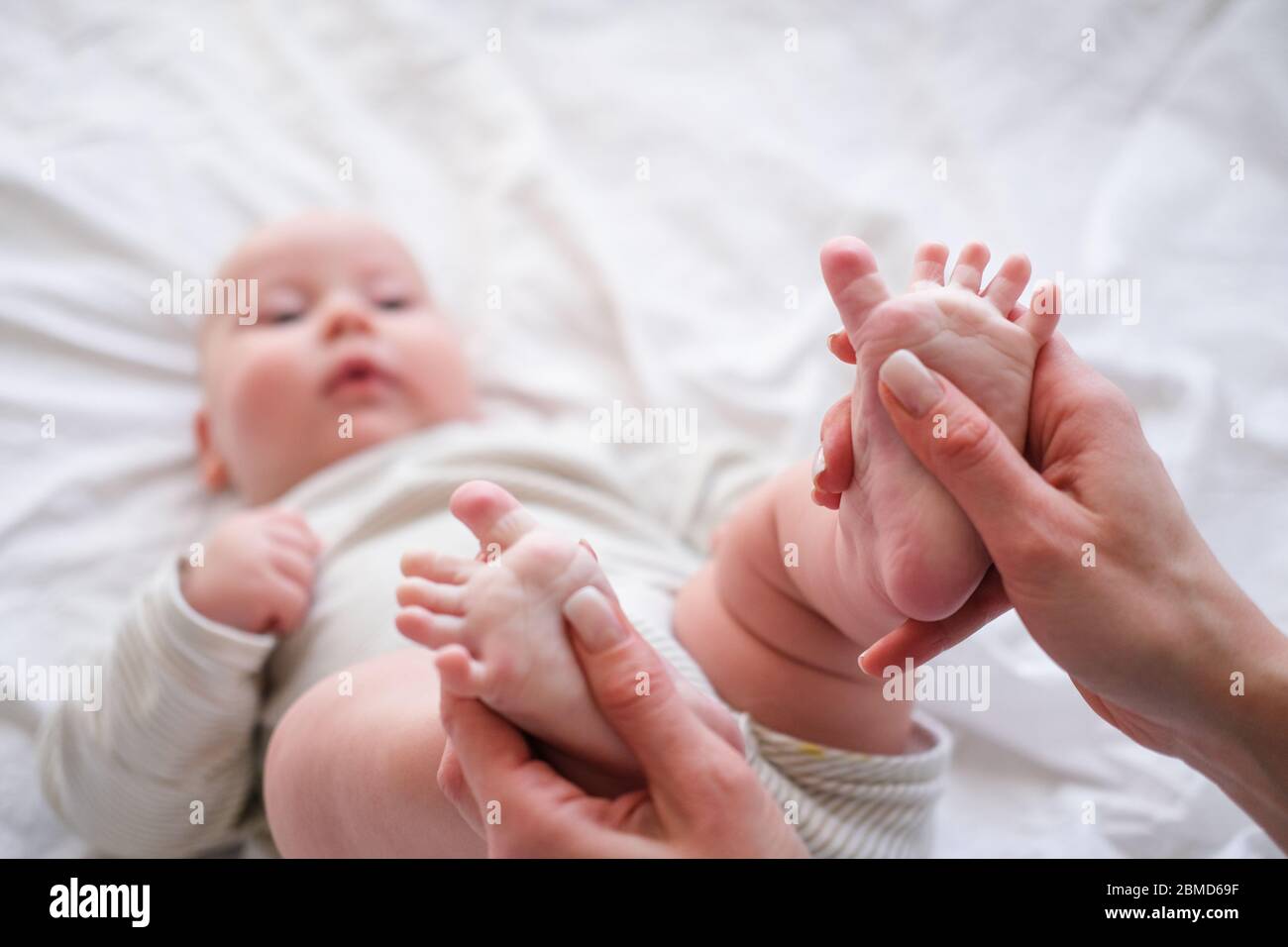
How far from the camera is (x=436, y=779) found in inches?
30.4

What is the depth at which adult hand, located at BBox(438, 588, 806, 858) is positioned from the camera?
67cm

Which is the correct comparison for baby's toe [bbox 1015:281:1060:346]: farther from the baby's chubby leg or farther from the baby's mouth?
the baby's mouth

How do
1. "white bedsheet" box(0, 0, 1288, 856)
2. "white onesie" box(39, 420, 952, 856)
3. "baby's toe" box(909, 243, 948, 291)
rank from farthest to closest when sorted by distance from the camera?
1. "white bedsheet" box(0, 0, 1288, 856)
2. "white onesie" box(39, 420, 952, 856)
3. "baby's toe" box(909, 243, 948, 291)

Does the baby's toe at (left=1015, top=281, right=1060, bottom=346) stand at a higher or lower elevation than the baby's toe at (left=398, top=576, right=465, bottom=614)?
higher

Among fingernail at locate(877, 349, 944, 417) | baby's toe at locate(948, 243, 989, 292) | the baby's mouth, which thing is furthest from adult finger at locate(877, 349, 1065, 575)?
the baby's mouth

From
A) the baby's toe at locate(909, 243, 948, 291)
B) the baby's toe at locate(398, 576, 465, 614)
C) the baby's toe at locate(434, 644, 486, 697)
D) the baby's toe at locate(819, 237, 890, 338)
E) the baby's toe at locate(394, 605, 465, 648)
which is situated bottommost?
the baby's toe at locate(434, 644, 486, 697)

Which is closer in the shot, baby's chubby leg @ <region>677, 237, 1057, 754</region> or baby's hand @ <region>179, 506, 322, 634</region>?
baby's chubby leg @ <region>677, 237, 1057, 754</region>

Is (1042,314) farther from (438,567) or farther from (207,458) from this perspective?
(207,458)

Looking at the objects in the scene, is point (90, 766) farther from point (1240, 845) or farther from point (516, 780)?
point (1240, 845)

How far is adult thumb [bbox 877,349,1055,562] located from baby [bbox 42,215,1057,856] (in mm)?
10

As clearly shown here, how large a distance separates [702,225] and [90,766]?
3.45 ft

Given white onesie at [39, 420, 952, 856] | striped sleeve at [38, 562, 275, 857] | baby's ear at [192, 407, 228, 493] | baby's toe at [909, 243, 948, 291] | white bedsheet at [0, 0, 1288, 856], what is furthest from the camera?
baby's ear at [192, 407, 228, 493]

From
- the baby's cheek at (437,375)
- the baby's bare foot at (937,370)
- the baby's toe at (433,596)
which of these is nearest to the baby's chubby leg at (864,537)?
the baby's bare foot at (937,370)

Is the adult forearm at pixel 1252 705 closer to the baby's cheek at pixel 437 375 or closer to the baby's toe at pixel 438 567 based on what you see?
the baby's toe at pixel 438 567
